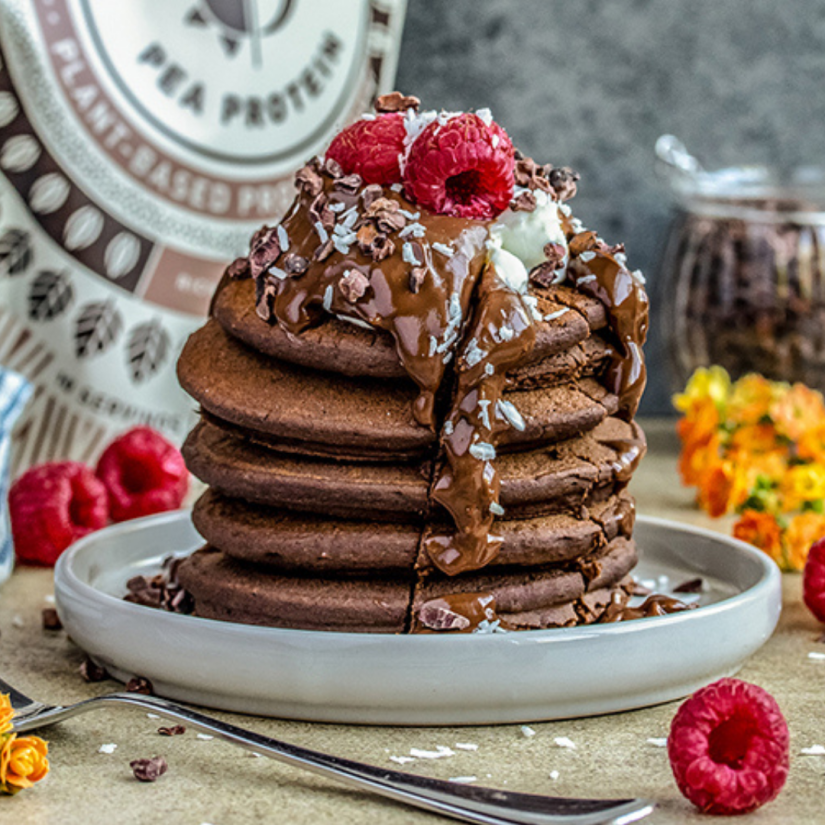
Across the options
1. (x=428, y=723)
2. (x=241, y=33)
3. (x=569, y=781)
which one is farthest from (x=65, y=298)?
(x=569, y=781)

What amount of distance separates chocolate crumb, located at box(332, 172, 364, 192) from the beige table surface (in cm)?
50

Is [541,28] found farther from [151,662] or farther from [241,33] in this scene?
[151,662]

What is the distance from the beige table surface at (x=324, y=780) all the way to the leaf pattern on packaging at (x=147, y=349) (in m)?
0.93

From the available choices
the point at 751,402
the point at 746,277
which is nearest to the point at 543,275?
the point at 751,402

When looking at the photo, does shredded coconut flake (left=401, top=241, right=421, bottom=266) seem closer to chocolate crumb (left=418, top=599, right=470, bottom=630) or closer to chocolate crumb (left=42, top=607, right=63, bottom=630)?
chocolate crumb (left=418, top=599, right=470, bottom=630)

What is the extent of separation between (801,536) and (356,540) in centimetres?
81

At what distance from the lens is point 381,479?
113 cm

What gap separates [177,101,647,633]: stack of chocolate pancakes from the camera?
113 cm

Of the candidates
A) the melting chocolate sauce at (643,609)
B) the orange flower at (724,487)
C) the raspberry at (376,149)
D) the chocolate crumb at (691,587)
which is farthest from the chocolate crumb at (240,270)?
the orange flower at (724,487)

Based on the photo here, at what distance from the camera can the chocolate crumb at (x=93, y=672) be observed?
4.06 ft

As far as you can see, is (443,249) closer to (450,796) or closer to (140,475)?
(450,796)

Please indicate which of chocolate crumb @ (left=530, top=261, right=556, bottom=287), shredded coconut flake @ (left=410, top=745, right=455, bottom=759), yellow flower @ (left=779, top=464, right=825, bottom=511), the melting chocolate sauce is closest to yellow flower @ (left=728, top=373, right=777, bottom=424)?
yellow flower @ (left=779, top=464, right=825, bottom=511)

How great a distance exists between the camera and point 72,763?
1031 millimetres

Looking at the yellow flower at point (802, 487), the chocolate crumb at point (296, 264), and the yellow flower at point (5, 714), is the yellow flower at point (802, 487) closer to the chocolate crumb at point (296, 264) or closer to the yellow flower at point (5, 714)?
the chocolate crumb at point (296, 264)
